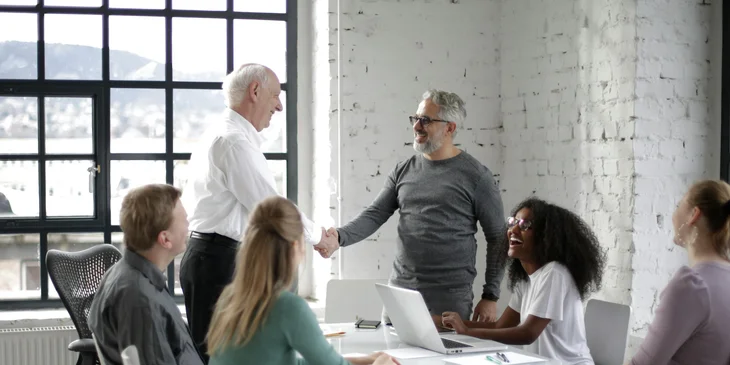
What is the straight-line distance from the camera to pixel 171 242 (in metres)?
2.74

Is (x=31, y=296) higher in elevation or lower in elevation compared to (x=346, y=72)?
lower

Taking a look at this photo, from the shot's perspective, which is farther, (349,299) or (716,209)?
(349,299)

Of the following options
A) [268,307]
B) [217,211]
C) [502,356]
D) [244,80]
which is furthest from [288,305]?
[244,80]

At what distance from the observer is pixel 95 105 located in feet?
16.9

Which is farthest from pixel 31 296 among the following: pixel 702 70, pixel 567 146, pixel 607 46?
pixel 702 70

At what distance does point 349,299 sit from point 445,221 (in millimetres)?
680

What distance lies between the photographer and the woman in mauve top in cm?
247

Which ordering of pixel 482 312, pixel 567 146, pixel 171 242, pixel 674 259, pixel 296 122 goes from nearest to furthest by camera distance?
1. pixel 171 242
2. pixel 482 312
3. pixel 674 259
4. pixel 567 146
5. pixel 296 122

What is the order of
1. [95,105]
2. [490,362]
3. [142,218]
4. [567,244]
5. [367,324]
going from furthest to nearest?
[95,105] < [367,324] < [567,244] < [490,362] < [142,218]

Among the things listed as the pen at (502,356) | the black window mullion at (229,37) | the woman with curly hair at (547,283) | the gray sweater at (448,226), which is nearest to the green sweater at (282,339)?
the pen at (502,356)

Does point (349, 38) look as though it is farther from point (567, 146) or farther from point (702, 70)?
point (702, 70)

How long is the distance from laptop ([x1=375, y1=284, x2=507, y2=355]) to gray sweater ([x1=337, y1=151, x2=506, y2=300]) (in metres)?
0.65

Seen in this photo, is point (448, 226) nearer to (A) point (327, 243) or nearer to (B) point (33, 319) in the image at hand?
(A) point (327, 243)

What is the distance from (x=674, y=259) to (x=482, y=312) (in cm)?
98
